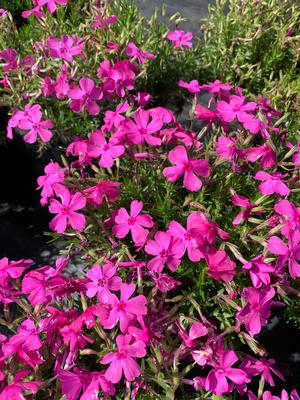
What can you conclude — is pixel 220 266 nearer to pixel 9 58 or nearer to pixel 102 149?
pixel 102 149

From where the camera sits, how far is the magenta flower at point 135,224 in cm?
120

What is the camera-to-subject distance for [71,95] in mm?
1552

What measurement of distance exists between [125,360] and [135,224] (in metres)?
0.34

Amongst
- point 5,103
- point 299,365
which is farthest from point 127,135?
point 299,365

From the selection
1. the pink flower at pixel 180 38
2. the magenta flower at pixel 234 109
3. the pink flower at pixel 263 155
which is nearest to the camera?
the pink flower at pixel 263 155

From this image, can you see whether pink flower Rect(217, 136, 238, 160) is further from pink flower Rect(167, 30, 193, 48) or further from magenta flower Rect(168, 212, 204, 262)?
pink flower Rect(167, 30, 193, 48)

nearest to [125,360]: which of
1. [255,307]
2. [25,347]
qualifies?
[25,347]

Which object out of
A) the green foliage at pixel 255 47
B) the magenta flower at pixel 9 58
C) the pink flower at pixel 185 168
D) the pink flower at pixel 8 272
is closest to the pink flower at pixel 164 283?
the pink flower at pixel 185 168

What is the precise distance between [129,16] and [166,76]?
31cm

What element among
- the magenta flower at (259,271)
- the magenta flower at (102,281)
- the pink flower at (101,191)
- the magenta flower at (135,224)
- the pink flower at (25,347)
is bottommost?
the pink flower at (25,347)

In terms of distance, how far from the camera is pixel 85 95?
156 centimetres

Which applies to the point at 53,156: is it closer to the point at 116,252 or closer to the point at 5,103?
the point at 5,103

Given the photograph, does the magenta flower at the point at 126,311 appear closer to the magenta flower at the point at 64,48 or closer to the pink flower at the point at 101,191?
the pink flower at the point at 101,191

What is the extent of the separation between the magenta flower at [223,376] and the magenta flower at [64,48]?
1.16m
